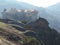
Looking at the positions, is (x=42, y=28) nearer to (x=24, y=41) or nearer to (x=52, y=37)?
(x=52, y=37)

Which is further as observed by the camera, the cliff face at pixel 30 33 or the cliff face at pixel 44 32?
the cliff face at pixel 44 32

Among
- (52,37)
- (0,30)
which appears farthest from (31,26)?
(0,30)

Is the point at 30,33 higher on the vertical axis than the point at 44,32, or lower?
lower

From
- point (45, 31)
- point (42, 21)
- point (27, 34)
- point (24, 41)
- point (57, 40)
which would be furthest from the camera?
point (42, 21)

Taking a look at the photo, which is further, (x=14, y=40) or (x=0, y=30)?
(x=0, y=30)

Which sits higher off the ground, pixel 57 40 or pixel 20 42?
pixel 57 40

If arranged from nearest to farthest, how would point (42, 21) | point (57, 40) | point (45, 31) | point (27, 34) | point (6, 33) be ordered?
point (6, 33)
point (27, 34)
point (57, 40)
point (45, 31)
point (42, 21)

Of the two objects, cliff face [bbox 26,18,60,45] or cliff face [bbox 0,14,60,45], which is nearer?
cliff face [bbox 0,14,60,45]

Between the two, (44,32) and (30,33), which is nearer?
(30,33)

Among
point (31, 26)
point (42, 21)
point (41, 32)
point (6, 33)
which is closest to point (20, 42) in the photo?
point (6, 33)

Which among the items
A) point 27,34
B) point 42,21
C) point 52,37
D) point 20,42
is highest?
point 42,21
